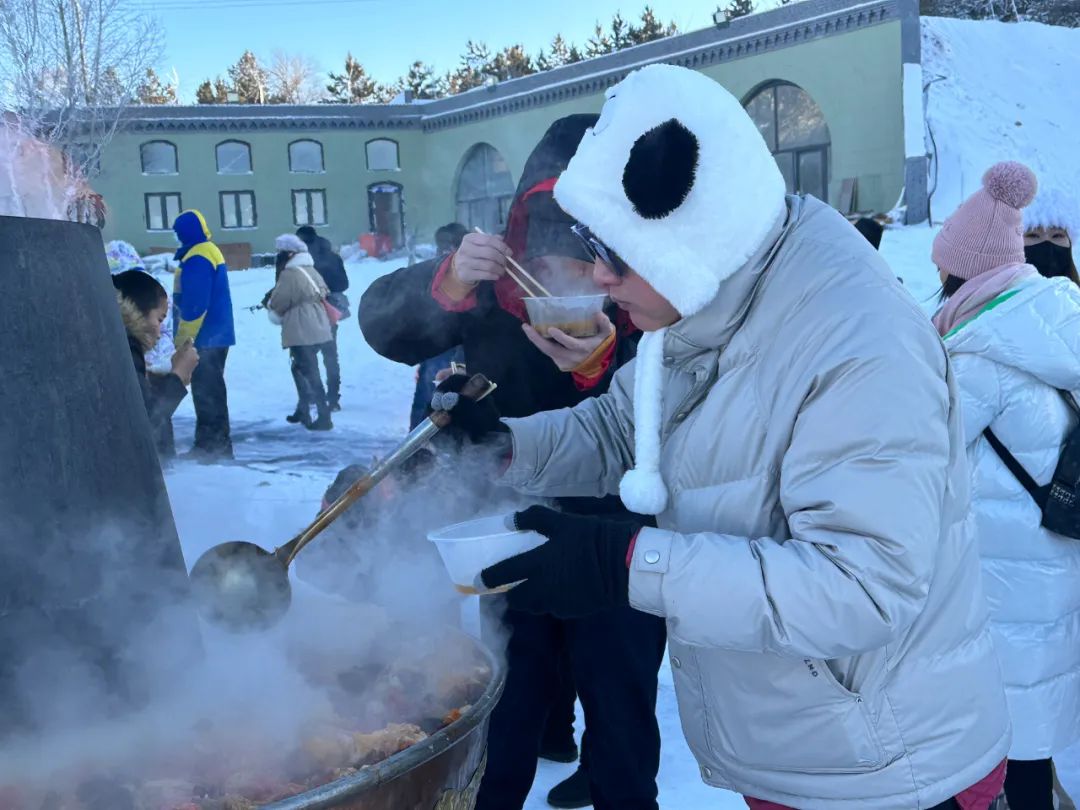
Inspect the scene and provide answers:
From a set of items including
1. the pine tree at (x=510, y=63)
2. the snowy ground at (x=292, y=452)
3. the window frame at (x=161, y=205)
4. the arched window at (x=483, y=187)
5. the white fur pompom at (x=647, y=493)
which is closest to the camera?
the white fur pompom at (x=647, y=493)

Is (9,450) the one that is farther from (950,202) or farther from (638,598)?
(950,202)

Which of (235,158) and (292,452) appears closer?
(292,452)

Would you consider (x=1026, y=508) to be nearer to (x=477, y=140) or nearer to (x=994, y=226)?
(x=994, y=226)

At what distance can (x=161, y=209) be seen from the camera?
1264 inches

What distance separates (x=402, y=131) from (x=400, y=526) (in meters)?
30.9

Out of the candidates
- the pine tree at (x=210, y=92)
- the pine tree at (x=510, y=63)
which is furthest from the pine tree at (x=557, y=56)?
the pine tree at (x=210, y=92)

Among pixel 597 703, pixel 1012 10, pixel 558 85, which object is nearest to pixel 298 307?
pixel 597 703

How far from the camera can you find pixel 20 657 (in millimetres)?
1695

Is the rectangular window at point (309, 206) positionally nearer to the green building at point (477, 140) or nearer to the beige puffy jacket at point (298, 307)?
the green building at point (477, 140)

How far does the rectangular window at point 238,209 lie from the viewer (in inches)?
1273

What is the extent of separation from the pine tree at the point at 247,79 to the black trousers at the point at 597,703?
2108 inches

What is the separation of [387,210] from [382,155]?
196 cm

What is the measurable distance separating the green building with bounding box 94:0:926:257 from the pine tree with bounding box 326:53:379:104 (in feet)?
65.8

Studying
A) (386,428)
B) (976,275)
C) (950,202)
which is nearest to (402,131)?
(950,202)
